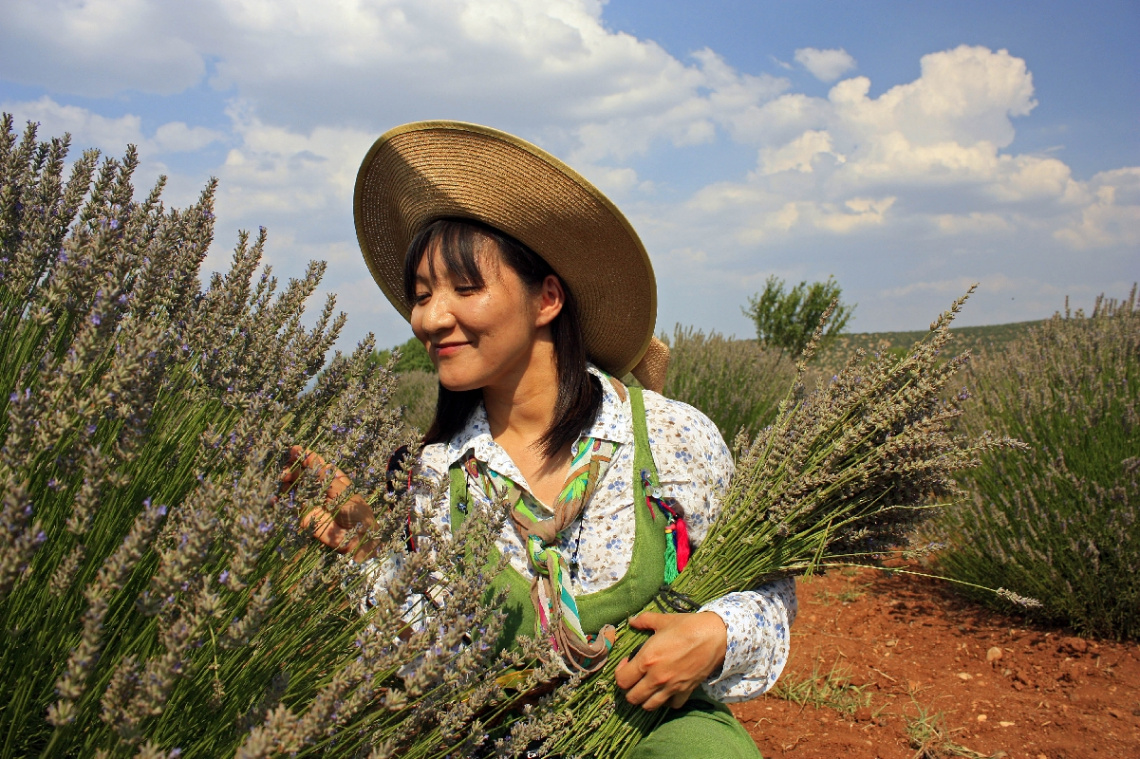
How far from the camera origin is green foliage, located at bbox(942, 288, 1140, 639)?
12.8 feet

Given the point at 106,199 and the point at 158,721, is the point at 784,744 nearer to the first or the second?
the point at 158,721

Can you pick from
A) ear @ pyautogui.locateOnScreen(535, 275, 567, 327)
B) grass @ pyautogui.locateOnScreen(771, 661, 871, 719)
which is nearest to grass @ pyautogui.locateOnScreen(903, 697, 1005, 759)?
grass @ pyautogui.locateOnScreen(771, 661, 871, 719)

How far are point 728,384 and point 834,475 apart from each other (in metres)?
4.50

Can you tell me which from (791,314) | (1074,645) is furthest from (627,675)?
(791,314)

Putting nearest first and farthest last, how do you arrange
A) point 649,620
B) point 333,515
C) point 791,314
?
point 333,515 < point 649,620 < point 791,314

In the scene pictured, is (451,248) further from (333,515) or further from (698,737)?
(698,737)

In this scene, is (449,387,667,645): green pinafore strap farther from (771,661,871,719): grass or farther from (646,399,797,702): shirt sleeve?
(771,661,871,719): grass

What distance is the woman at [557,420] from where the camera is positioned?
177 centimetres

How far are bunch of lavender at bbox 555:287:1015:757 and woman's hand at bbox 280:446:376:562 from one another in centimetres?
65

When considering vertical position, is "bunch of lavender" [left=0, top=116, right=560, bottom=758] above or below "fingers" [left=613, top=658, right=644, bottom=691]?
above

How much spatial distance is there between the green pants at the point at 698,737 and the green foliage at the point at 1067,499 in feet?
10.0

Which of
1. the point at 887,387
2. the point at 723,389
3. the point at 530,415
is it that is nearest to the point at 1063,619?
the point at 723,389

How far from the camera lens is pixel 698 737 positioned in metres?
1.64

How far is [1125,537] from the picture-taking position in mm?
3770
